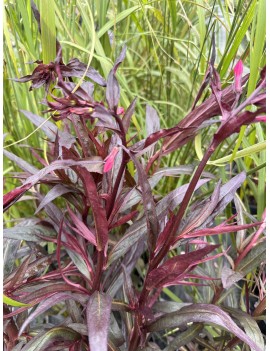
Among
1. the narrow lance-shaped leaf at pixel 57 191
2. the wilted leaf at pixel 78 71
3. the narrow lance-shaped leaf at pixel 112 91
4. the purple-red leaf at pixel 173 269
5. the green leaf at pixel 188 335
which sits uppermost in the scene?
the wilted leaf at pixel 78 71

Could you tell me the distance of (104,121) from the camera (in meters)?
0.41

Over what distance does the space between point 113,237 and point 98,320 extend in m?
0.16

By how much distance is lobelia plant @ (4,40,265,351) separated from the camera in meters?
0.42

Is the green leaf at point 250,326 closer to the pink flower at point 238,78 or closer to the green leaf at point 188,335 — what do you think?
the green leaf at point 188,335

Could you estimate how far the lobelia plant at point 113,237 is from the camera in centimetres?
42

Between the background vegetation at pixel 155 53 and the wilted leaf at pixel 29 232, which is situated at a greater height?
the background vegetation at pixel 155 53

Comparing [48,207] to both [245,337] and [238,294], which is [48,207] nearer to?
[245,337]

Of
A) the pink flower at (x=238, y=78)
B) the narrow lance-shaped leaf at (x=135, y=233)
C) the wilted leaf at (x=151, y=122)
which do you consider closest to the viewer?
the pink flower at (x=238, y=78)

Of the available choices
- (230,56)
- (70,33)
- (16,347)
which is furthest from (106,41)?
(16,347)

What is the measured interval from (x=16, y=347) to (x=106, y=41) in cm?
45

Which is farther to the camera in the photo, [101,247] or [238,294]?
[238,294]

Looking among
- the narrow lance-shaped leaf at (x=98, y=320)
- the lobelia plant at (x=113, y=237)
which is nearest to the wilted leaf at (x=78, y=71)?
the lobelia plant at (x=113, y=237)

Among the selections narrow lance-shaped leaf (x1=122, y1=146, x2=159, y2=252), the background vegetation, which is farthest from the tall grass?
narrow lance-shaped leaf (x1=122, y1=146, x2=159, y2=252)

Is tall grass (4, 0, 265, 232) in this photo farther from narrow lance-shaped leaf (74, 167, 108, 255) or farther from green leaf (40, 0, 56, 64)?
narrow lance-shaped leaf (74, 167, 108, 255)
